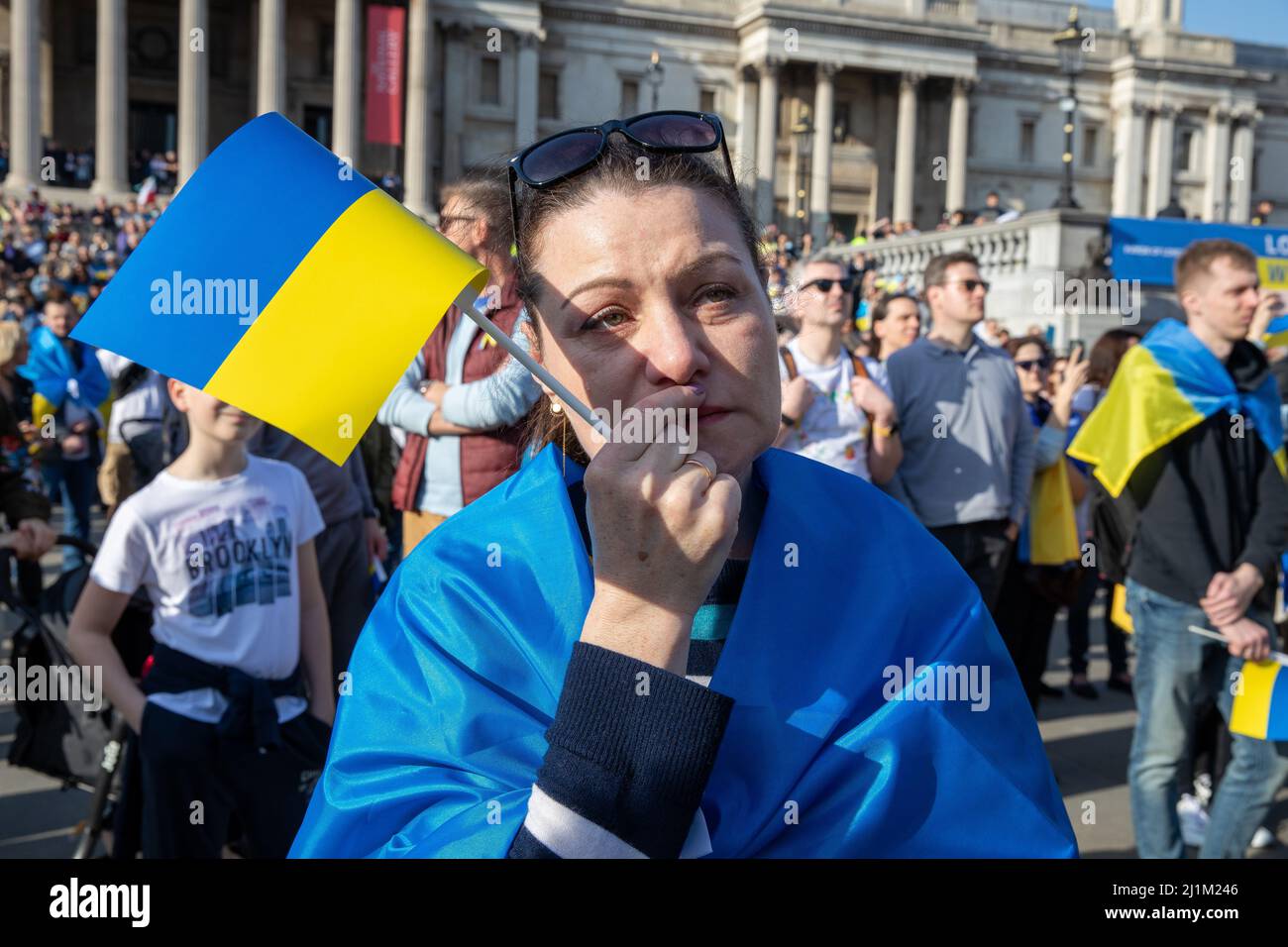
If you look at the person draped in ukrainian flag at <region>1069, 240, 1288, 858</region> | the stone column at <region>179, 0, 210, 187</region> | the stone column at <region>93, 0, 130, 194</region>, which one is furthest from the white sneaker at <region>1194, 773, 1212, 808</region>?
the stone column at <region>93, 0, 130, 194</region>

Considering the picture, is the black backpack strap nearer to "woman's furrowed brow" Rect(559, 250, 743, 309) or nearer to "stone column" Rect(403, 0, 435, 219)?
"woman's furrowed brow" Rect(559, 250, 743, 309)

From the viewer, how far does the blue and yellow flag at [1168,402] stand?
14.2 feet

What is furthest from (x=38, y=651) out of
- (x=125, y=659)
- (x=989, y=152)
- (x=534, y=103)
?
(x=989, y=152)

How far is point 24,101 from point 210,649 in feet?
142

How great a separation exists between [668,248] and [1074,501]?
591cm

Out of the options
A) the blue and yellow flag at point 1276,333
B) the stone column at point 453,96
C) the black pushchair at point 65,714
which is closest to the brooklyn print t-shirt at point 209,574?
the black pushchair at point 65,714

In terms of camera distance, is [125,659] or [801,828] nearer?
[801,828]

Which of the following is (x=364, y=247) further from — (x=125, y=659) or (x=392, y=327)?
(x=125, y=659)

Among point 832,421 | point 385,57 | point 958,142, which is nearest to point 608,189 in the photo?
point 832,421

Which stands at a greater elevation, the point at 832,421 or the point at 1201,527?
the point at 832,421

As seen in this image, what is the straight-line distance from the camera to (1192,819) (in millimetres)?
5223

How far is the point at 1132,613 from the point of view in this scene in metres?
4.42

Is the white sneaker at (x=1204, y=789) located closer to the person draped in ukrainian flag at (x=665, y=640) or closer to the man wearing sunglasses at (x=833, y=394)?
the man wearing sunglasses at (x=833, y=394)

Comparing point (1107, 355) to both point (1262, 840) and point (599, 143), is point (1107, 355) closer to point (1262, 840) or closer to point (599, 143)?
point (1262, 840)
